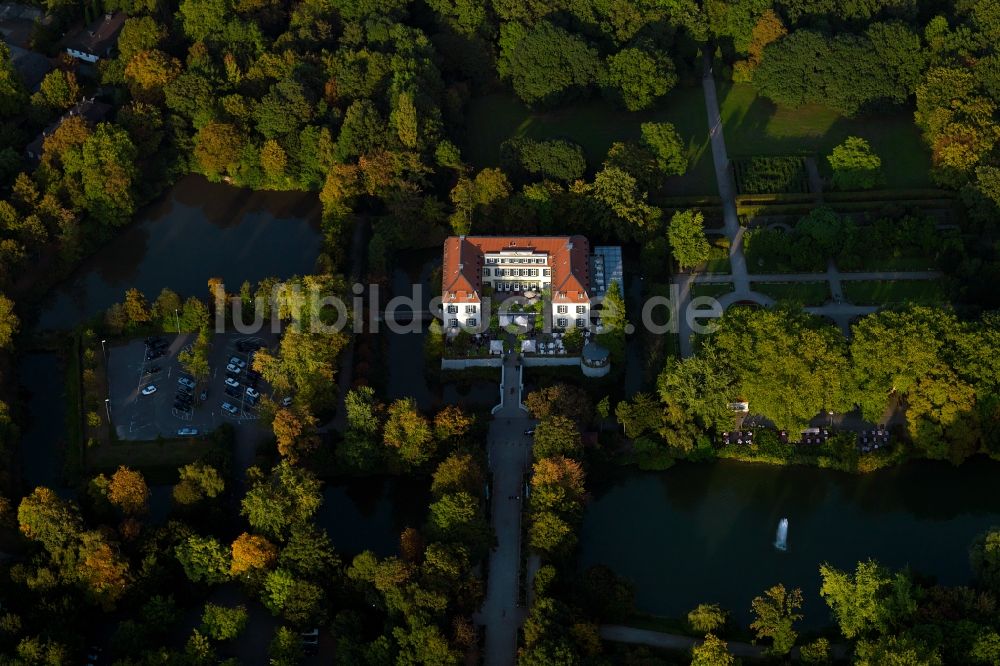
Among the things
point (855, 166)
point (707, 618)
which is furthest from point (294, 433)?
point (855, 166)

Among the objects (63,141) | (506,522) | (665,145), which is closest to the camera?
(506,522)

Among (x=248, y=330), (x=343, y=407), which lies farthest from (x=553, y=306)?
(x=248, y=330)

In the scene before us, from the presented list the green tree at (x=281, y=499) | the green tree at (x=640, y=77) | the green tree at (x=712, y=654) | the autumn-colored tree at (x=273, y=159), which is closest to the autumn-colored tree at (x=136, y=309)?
the autumn-colored tree at (x=273, y=159)

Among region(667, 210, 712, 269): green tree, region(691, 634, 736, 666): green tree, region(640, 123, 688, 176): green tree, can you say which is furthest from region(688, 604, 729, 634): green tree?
region(640, 123, 688, 176): green tree

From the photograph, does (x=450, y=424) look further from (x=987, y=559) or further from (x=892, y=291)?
(x=892, y=291)

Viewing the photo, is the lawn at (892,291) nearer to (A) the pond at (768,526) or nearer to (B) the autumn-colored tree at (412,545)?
(A) the pond at (768,526)

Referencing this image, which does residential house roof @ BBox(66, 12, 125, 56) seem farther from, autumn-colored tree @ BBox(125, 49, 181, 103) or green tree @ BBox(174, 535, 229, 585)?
green tree @ BBox(174, 535, 229, 585)

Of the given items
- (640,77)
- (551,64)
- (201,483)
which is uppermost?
(551,64)
